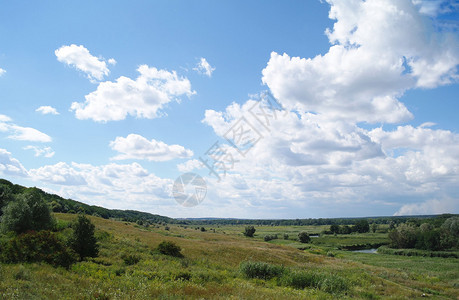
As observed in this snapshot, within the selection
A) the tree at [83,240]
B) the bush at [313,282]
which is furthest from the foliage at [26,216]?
the bush at [313,282]

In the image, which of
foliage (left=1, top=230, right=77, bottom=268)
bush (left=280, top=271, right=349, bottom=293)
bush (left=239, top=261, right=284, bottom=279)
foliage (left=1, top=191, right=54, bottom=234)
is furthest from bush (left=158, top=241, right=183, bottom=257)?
foliage (left=1, top=191, right=54, bottom=234)

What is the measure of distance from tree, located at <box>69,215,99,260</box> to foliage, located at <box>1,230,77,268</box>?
367cm

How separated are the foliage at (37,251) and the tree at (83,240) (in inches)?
145

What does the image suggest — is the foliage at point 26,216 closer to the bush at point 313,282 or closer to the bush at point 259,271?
the bush at point 259,271

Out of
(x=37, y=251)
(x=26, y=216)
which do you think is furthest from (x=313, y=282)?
(x=26, y=216)

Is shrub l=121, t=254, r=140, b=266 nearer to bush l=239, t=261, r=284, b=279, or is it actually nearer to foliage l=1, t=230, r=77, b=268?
foliage l=1, t=230, r=77, b=268

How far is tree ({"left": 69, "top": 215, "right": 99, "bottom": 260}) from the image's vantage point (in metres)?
22.6

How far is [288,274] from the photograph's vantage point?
23859 mm

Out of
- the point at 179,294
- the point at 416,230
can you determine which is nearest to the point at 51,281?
the point at 179,294

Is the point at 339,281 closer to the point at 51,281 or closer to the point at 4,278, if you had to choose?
the point at 51,281

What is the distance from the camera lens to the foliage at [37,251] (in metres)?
17.0

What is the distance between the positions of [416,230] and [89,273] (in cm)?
11662

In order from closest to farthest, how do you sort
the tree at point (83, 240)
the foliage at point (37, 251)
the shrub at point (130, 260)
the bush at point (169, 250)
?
the foliage at point (37, 251) → the shrub at point (130, 260) → the tree at point (83, 240) → the bush at point (169, 250)

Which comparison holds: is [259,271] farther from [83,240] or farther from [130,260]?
[83,240]
